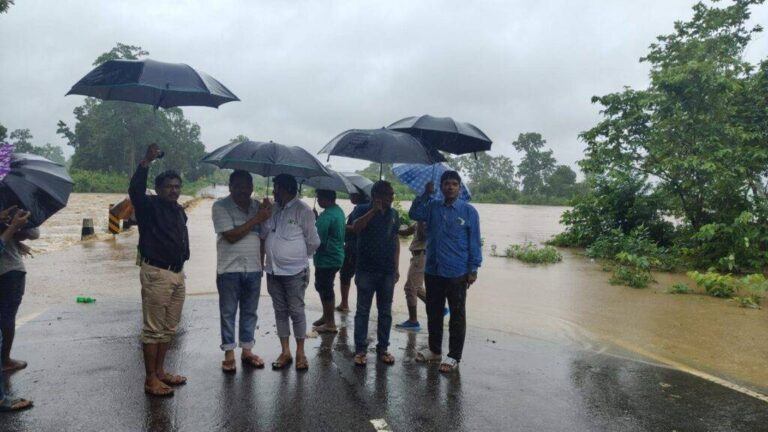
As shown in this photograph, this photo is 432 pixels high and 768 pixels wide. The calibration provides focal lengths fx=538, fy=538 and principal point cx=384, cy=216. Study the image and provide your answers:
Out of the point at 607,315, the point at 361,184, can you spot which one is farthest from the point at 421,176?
the point at 607,315

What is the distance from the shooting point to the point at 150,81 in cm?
403

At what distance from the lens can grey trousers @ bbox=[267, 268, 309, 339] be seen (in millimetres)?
4535

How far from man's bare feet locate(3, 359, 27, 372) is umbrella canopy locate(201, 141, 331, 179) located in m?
2.25

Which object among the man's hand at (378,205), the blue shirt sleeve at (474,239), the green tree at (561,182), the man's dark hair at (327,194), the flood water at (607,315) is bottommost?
the flood water at (607,315)

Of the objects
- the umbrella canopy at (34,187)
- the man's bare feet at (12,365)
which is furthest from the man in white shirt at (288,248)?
the man's bare feet at (12,365)

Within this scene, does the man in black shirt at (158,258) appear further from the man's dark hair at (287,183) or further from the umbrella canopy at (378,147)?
the umbrella canopy at (378,147)

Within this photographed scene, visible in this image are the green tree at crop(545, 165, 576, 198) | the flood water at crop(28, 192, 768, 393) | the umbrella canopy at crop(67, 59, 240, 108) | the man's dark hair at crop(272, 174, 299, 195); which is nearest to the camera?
Result: the umbrella canopy at crop(67, 59, 240, 108)

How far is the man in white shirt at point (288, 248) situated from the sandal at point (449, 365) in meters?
1.23

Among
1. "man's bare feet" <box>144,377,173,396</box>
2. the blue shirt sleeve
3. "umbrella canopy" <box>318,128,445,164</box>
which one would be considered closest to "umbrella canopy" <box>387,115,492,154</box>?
"umbrella canopy" <box>318,128,445,164</box>

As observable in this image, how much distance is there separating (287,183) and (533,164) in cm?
8346

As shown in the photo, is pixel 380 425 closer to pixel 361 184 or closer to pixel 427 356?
pixel 427 356

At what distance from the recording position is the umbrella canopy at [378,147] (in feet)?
15.1

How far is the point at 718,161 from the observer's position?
44.3 feet

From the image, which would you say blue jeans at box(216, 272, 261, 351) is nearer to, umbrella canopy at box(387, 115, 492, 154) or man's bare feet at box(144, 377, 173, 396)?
man's bare feet at box(144, 377, 173, 396)
